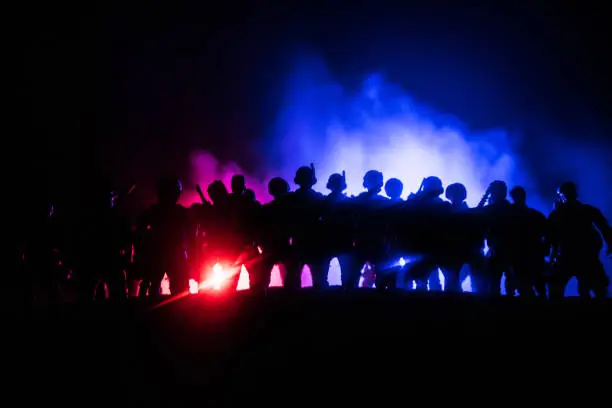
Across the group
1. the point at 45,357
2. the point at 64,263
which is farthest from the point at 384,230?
the point at 64,263

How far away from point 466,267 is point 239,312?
17.3 feet

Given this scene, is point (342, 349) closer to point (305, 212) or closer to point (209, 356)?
point (209, 356)

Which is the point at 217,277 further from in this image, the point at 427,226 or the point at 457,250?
the point at 457,250

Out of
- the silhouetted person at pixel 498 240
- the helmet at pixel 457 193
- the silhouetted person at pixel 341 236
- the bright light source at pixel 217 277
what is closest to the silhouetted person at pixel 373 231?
the silhouetted person at pixel 341 236

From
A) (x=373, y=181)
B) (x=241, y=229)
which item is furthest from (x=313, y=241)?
(x=373, y=181)

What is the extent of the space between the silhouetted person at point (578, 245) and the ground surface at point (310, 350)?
2048 mm

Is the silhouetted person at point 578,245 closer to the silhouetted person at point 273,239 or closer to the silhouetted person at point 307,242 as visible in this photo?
the silhouetted person at point 307,242

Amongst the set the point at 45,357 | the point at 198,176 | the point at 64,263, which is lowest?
the point at 45,357

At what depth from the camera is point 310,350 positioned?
458cm

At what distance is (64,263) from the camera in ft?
22.5

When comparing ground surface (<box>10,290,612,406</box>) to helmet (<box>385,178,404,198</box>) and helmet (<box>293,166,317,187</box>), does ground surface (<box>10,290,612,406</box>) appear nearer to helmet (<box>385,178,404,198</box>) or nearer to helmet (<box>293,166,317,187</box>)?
helmet (<box>293,166,317,187</box>)

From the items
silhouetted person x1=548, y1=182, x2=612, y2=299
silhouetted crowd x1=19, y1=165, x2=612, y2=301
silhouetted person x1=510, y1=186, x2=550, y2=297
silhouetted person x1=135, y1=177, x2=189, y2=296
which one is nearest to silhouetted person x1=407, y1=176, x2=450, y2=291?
silhouetted crowd x1=19, y1=165, x2=612, y2=301

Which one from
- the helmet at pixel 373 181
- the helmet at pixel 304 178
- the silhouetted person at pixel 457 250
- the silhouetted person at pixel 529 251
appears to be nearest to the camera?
the silhouetted person at pixel 529 251

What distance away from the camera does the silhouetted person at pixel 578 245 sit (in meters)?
6.67
